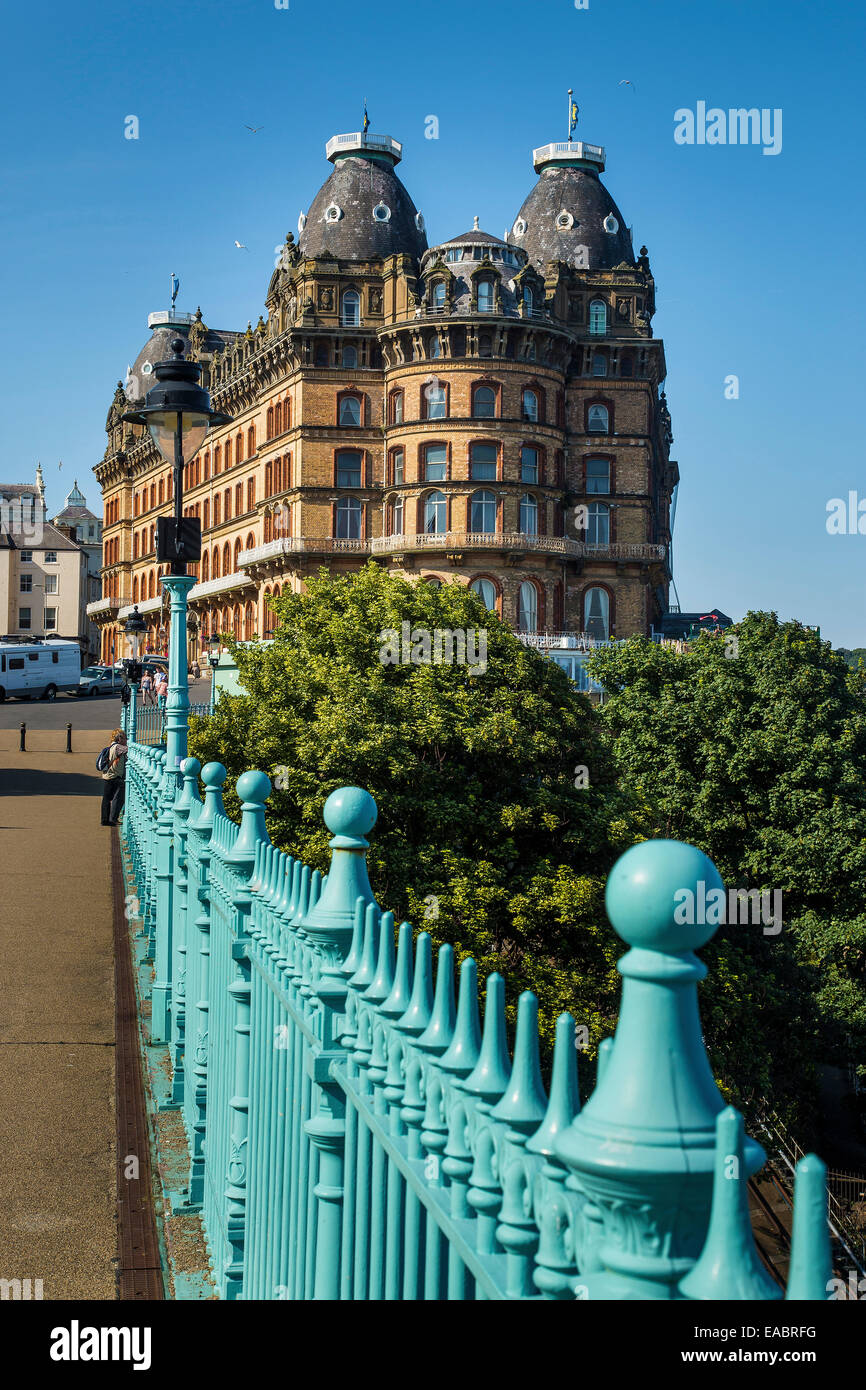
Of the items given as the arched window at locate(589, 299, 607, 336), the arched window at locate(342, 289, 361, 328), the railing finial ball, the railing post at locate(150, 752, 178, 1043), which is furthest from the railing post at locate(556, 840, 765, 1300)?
the arched window at locate(589, 299, 607, 336)

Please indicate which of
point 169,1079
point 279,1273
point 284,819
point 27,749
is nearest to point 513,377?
point 27,749

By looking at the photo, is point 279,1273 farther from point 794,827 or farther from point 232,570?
point 232,570

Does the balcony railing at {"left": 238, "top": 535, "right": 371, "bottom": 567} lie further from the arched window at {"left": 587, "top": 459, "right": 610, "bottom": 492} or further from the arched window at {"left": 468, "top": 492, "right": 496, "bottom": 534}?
the arched window at {"left": 587, "top": 459, "right": 610, "bottom": 492}

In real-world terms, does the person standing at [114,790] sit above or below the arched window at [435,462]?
below

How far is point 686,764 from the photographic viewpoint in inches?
1422

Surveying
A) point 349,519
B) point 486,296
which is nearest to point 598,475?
point 486,296

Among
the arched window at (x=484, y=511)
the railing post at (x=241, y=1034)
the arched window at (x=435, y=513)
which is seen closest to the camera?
the railing post at (x=241, y=1034)

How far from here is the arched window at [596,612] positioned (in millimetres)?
A: 59219

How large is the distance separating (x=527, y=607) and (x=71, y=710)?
21.0 m

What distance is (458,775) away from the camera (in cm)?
2588

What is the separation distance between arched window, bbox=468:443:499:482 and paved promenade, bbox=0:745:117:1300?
136ft

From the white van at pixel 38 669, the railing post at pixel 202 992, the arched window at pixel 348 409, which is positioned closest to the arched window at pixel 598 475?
the arched window at pixel 348 409

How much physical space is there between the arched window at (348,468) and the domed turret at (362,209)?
904cm

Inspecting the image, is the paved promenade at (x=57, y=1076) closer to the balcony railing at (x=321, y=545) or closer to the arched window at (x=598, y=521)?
the balcony railing at (x=321, y=545)
